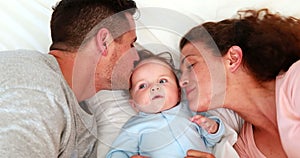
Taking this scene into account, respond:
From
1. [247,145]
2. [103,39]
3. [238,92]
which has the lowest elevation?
[247,145]

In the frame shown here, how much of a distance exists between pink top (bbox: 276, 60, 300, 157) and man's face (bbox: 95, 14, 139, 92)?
393mm

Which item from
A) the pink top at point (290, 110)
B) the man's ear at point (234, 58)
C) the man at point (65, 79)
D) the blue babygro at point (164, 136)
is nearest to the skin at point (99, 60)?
the man at point (65, 79)

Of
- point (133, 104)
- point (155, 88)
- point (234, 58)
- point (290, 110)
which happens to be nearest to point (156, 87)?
point (155, 88)

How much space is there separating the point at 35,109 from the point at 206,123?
0.46 m

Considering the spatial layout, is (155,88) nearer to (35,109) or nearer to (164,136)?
(164,136)

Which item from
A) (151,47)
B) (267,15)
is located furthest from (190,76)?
(267,15)

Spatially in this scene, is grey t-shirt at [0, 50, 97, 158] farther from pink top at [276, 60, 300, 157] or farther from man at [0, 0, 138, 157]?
pink top at [276, 60, 300, 157]

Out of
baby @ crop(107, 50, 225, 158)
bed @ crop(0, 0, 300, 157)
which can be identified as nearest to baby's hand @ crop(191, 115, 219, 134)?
baby @ crop(107, 50, 225, 158)

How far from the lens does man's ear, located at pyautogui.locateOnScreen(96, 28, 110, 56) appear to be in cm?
128

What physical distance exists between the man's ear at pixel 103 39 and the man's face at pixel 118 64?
12 millimetres

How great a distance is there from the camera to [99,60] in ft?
4.23

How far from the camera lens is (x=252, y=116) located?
1323 millimetres

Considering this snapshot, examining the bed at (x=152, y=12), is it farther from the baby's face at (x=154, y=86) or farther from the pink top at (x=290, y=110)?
the pink top at (x=290, y=110)

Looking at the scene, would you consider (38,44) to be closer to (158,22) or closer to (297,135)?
(158,22)
